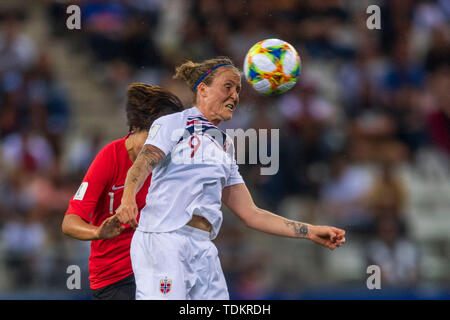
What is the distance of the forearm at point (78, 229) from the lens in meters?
3.78

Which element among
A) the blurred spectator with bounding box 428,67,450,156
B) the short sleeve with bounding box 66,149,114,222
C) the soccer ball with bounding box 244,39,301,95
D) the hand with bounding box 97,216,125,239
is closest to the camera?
the hand with bounding box 97,216,125,239

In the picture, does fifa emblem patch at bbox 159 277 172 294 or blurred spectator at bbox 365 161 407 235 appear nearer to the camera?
fifa emblem patch at bbox 159 277 172 294

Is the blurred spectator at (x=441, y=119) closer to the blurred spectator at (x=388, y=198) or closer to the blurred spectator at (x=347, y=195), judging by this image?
the blurred spectator at (x=388, y=198)

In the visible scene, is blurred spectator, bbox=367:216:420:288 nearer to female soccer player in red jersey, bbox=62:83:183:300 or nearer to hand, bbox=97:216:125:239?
female soccer player in red jersey, bbox=62:83:183:300

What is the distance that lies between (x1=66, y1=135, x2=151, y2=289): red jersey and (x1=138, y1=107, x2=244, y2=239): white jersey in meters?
0.48

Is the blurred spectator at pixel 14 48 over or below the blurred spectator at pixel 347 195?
over

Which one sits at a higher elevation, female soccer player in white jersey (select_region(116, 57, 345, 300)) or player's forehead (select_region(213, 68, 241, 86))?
player's forehead (select_region(213, 68, 241, 86))

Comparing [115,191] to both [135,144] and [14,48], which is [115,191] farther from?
[14,48]

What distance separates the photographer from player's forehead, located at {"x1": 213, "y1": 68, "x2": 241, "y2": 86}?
3.99 metres

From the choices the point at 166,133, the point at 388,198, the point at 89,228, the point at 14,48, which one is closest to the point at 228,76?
the point at 166,133

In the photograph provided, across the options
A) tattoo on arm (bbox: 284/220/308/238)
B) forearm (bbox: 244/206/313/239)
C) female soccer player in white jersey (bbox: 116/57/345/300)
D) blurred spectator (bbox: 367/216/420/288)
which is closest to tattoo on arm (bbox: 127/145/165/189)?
female soccer player in white jersey (bbox: 116/57/345/300)

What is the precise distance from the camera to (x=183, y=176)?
371 cm

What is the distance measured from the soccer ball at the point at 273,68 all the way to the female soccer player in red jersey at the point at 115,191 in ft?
2.10

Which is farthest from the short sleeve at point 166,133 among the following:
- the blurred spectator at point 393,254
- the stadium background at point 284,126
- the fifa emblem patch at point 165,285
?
the blurred spectator at point 393,254
